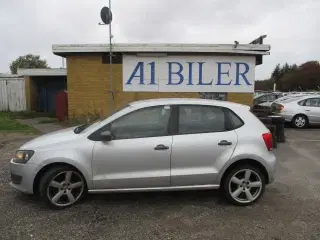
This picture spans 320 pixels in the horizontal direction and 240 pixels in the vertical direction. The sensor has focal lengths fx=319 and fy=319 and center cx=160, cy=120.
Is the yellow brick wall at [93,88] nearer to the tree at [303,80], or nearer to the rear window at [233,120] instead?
the rear window at [233,120]

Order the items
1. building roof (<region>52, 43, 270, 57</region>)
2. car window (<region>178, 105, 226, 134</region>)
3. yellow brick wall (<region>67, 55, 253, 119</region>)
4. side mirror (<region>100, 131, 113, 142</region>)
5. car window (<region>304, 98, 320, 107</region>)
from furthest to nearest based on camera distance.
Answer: car window (<region>304, 98, 320, 107</region>)
yellow brick wall (<region>67, 55, 253, 119</region>)
building roof (<region>52, 43, 270, 57</region>)
car window (<region>178, 105, 226, 134</region>)
side mirror (<region>100, 131, 113, 142</region>)

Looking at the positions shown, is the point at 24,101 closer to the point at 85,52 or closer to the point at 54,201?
the point at 85,52

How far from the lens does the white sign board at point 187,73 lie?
457 inches

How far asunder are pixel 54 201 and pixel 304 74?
81.0m

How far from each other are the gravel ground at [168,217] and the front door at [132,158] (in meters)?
0.41

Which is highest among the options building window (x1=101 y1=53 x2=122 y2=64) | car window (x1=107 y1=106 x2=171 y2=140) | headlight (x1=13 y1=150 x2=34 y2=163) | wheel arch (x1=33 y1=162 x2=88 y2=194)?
building window (x1=101 y1=53 x2=122 y2=64)

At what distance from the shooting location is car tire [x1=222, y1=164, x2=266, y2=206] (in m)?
4.59

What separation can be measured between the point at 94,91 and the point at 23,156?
25.0ft

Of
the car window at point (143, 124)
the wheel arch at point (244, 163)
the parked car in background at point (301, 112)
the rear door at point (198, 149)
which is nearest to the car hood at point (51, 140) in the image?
the car window at point (143, 124)

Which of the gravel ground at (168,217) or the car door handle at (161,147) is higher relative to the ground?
the car door handle at (161,147)

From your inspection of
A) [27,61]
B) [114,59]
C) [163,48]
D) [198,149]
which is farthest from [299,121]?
[27,61]

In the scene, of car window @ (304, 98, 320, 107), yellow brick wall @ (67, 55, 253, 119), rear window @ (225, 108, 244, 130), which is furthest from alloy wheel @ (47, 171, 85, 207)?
car window @ (304, 98, 320, 107)

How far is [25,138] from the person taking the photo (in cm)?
1000

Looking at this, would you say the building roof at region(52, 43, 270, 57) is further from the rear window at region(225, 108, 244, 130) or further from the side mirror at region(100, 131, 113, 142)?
Result: the side mirror at region(100, 131, 113, 142)
